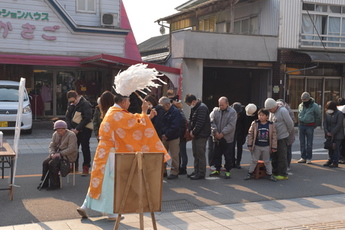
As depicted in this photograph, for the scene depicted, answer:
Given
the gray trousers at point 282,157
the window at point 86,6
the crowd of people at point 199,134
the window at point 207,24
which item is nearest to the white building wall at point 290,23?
the window at point 207,24

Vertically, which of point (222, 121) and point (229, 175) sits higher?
Result: point (222, 121)

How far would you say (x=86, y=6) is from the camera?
67.1ft

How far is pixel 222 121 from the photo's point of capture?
30.8ft

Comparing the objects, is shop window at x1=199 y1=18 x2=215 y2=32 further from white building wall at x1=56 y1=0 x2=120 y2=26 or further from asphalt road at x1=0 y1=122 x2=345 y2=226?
asphalt road at x1=0 y1=122 x2=345 y2=226

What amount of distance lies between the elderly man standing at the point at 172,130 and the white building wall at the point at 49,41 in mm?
11493

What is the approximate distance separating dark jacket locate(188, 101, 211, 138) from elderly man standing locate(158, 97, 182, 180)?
1.04 feet

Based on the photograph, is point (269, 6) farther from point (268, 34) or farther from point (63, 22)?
point (63, 22)

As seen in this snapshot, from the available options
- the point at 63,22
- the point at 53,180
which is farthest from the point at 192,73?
the point at 53,180

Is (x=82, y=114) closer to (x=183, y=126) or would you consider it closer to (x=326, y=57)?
(x=183, y=126)

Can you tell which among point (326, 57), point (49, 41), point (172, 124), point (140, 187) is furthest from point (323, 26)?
point (140, 187)

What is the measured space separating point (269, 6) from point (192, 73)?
17.2 ft

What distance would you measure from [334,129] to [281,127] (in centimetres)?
210

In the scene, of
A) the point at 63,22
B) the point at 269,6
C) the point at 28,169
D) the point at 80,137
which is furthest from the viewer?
the point at 269,6

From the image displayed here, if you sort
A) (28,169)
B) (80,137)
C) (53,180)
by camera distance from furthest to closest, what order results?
(28,169) → (80,137) → (53,180)
